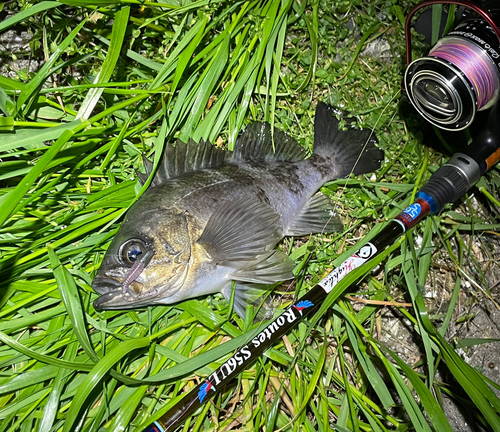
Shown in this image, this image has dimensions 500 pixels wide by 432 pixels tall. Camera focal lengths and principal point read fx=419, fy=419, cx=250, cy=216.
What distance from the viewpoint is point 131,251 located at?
6.26ft

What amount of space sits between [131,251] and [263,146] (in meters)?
0.99

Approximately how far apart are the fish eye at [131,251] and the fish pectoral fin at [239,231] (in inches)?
11.0

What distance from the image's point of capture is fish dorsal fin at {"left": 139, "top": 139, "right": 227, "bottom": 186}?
2197 millimetres

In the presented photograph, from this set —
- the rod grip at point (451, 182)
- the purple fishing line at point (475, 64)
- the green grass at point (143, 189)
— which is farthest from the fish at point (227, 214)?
the purple fishing line at point (475, 64)

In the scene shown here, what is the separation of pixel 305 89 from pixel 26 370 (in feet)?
7.35

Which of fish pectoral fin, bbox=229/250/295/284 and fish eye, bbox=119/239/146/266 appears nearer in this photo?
fish eye, bbox=119/239/146/266

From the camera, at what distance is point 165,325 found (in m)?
2.28

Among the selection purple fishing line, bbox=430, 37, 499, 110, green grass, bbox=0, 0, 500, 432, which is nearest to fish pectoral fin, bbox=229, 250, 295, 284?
green grass, bbox=0, 0, 500, 432

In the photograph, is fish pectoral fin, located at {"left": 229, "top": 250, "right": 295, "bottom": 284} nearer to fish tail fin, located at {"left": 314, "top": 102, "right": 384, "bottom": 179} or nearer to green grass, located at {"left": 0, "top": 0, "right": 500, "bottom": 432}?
green grass, located at {"left": 0, "top": 0, "right": 500, "bottom": 432}

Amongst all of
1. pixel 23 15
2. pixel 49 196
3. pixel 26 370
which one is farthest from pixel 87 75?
pixel 26 370

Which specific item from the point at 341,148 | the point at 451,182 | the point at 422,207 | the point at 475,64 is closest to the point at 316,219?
the point at 341,148

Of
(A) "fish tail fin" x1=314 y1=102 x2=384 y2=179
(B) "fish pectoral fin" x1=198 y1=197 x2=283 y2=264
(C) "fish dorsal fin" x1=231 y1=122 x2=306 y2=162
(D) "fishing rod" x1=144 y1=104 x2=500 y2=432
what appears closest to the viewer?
(B) "fish pectoral fin" x1=198 y1=197 x2=283 y2=264

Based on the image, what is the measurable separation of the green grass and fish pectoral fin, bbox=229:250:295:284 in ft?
0.68

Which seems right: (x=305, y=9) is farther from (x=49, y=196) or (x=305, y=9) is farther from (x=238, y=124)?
(x=49, y=196)
